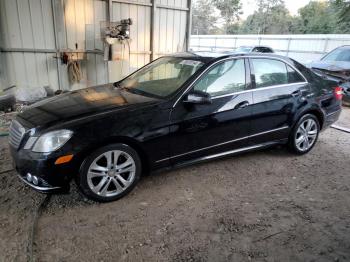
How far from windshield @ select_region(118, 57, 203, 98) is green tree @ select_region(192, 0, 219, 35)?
40.1 meters

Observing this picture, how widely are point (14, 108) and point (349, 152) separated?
6.06 metres

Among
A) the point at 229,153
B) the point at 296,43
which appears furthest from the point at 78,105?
the point at 296,43

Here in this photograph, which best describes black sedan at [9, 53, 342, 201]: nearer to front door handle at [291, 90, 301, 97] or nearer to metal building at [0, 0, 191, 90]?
front door handle at [291, 90, 301, 97]

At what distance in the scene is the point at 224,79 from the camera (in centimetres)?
344

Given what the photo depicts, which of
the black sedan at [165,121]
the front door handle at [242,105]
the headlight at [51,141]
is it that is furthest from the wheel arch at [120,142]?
the front door handle at [242,105]

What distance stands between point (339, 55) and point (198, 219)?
765 cm

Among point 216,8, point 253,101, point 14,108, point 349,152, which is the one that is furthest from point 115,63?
point 216,8

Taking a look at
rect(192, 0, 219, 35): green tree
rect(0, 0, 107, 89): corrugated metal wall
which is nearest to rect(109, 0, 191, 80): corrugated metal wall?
rect(0, 0, 107, 89): corrugated metal wall

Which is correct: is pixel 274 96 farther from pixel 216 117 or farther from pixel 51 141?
pixel 51 141

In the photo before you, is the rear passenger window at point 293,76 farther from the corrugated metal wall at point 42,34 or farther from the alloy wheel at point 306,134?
the corrugated metal wall at point 42,34

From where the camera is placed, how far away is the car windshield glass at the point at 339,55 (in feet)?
26.5

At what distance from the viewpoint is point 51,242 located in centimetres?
239

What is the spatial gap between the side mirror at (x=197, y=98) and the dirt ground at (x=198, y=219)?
961mm

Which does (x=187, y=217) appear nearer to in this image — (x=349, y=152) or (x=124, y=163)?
(x=124, y=163)
